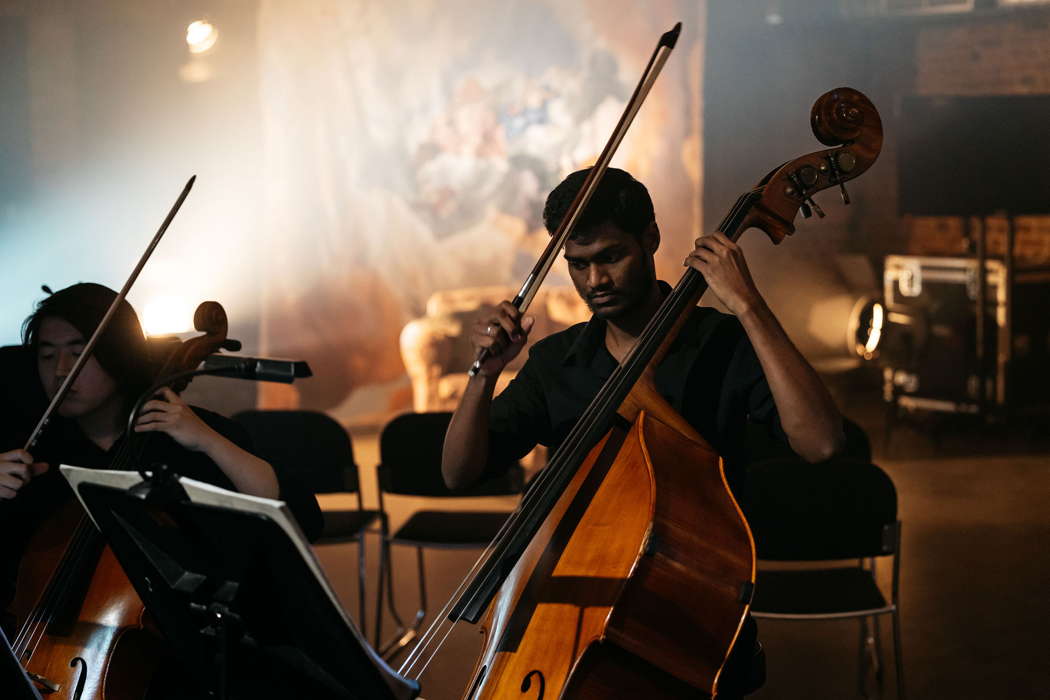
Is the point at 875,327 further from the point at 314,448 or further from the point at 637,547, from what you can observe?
the point at 637,547

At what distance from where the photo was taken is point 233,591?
144cm

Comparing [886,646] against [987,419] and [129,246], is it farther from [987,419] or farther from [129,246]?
[129,246]

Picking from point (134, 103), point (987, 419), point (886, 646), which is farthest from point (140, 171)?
point (987, 419)

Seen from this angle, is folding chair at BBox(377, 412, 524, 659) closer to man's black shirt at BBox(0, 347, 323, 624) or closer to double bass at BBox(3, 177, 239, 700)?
man's black shirt at BBox(0, 347, 323, 624)

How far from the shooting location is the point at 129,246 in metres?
4.68

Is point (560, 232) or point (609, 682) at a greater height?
point (560, 232)

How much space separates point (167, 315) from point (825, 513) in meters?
2.85

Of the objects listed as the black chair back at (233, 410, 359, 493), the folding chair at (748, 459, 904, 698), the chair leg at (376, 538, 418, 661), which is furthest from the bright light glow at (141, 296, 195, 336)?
the folding chair at (748, 459, 904, 698)

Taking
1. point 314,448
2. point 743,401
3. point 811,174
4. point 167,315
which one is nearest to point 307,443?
point 314,448

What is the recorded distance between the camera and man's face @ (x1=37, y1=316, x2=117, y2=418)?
206 cm

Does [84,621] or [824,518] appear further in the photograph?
[824,518]

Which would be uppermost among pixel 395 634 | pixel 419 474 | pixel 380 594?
pixel 419 474

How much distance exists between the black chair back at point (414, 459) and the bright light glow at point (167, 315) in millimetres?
1361

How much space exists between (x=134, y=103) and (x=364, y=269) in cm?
114
